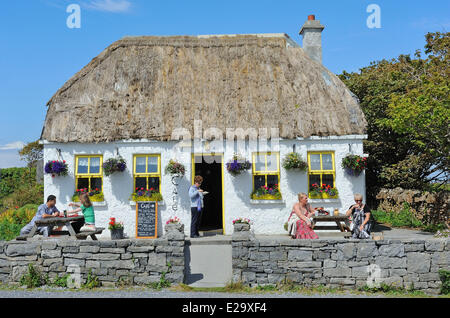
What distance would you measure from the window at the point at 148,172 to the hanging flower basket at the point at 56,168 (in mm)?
2161

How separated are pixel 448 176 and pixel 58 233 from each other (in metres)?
13.2

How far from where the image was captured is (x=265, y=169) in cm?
1326

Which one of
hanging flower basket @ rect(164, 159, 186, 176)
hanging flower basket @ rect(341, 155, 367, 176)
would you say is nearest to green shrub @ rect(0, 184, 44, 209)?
hanging flower basket @ rect(164, 159, 186, 176)

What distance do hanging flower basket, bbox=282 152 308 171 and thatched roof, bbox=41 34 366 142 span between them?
2.20 feet

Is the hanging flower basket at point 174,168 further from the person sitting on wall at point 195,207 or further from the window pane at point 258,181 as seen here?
the window pane at point 258,181

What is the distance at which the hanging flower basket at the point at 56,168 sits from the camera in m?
12.8

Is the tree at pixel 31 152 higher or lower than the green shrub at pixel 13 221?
higher

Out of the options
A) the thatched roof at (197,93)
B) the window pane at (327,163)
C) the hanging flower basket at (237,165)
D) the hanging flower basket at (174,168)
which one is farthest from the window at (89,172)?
the window pane at (327,163)

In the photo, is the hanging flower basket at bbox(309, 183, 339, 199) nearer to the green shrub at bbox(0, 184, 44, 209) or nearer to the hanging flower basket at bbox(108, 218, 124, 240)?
the hanging flower basket at bbox(108, 218, 124, 240)

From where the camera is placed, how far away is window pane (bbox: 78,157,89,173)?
524 inches

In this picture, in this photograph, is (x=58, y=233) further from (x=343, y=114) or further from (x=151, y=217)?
(x=343, y=114)

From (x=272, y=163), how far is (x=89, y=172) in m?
5.79

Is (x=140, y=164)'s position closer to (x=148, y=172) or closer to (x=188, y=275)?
(x=148, y=172)

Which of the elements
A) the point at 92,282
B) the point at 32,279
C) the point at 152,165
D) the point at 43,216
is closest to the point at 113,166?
the point at 152,165
